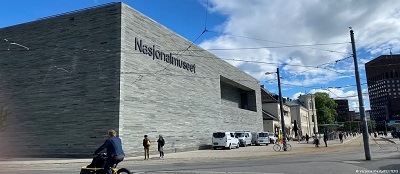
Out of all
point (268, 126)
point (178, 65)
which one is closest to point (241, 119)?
point (178, 65)

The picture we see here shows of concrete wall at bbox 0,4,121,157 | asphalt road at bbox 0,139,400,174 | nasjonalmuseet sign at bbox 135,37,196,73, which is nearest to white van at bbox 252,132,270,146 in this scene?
nasjonalmuseet sign at bbox 135,37,196,73

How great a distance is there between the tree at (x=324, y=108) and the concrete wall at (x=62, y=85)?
308 ft

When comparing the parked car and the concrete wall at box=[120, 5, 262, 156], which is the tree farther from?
the concrete wall at box=[120, 5, 262, 156]

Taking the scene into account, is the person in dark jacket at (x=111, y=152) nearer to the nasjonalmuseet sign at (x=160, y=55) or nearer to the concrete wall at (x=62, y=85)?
the concrete wall at (x=62, y=85)

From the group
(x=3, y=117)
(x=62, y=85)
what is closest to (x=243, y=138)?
(x=62, y=85)

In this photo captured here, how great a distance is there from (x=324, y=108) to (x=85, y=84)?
9549cm

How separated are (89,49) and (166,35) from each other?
775 centimetres

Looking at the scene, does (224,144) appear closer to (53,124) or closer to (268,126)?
(53,124)

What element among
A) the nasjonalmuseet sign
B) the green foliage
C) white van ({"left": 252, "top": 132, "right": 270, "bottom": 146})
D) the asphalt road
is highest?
the nasjonalmuseet sign

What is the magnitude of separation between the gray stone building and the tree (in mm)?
86019

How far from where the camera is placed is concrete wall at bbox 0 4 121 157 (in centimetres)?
2403

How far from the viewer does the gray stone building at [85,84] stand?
24094 mm

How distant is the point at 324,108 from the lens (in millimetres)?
107875

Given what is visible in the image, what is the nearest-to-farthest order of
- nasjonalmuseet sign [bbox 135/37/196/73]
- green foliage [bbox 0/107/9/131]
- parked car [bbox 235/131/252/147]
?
green foliage [bbox 0/107/9/131] < nasjonalmuseet sign [bbox 135/37/196/73] < parked car [bbox 235/131/252/147]
